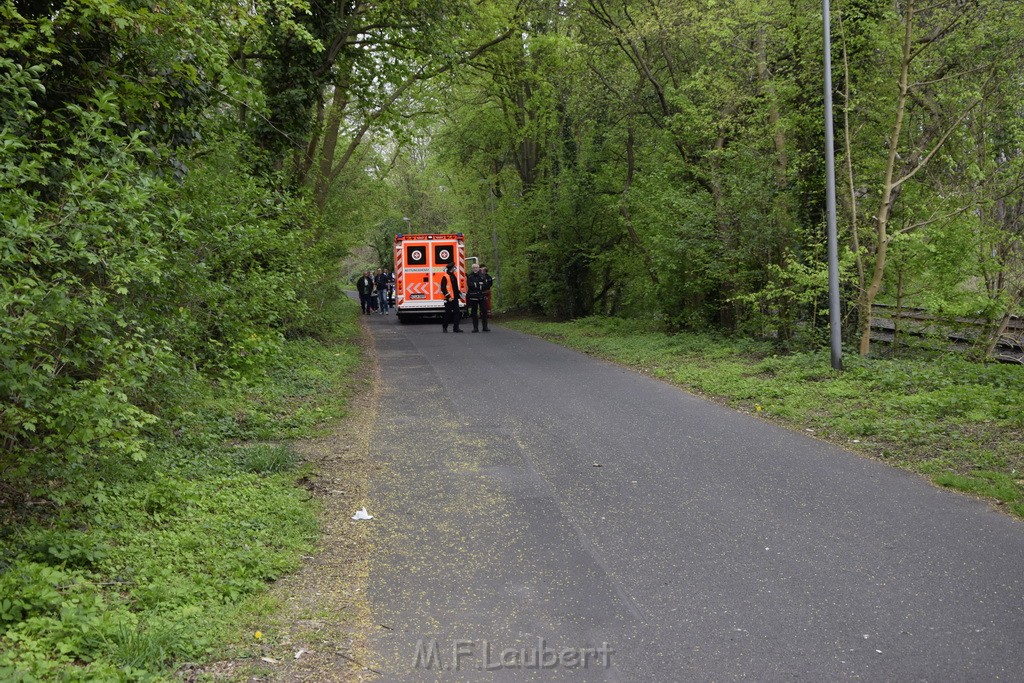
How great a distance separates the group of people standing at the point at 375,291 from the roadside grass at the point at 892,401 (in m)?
26.0

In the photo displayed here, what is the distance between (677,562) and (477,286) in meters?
20.5

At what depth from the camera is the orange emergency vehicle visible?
33.7m

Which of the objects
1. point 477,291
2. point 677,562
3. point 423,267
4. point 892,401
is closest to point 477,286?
point 477,291

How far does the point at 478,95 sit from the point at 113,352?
99.0ft

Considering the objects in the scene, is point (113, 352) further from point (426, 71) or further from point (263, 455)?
point (426, 71)

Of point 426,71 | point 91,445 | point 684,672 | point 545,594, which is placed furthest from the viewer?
point 426,71

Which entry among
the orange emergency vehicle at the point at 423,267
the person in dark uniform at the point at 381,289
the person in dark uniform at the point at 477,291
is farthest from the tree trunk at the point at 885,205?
the person in dark uniform at the point at 381,289

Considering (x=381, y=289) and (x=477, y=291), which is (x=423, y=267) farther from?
(x=381, y=289)

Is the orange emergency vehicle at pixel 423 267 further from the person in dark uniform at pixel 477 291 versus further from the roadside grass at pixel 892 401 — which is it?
the roadside grass at pixel 892 401

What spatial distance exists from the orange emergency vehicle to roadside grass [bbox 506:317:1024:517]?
16460mm

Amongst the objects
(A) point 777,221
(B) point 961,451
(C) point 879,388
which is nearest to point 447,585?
(B) point 961,451

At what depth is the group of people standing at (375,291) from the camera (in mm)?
42625

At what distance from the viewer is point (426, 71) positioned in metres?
21.7

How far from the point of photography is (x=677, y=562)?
577cm
